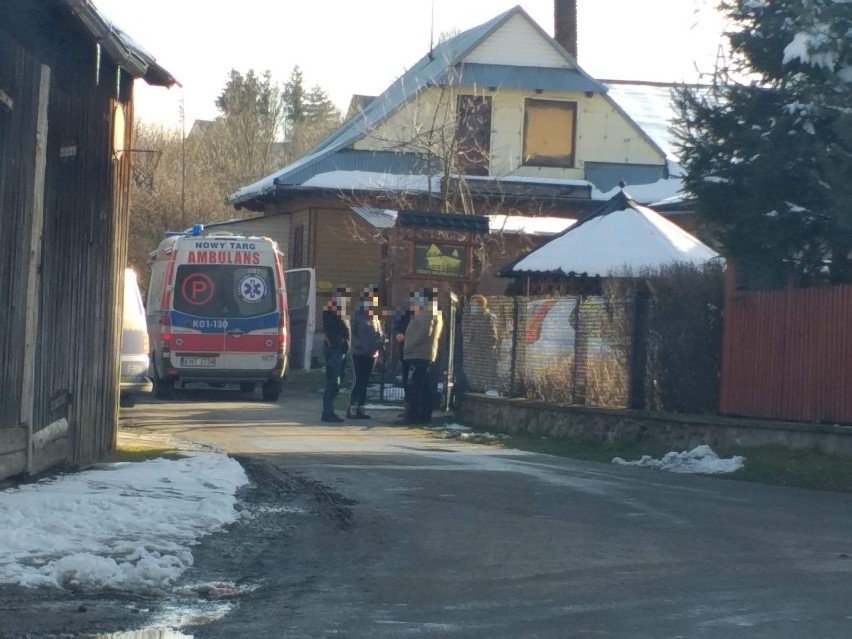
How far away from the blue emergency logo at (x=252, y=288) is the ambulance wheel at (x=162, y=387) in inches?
73.4

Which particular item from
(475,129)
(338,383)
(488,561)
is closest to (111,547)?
(488,561)

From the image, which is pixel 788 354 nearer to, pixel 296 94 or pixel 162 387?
pixel 162 387

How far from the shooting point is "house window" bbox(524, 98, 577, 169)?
37562 millimetres

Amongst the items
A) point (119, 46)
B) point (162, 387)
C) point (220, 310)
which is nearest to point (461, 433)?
point (220, 310)

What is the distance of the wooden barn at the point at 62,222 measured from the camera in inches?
374

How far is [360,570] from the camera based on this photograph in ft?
25.4

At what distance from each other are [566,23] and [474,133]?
7.31 metres

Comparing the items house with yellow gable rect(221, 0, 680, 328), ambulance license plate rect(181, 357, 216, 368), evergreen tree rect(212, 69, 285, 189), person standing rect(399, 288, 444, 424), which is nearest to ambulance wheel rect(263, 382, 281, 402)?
ambulance license plate rect(181, 357, 216, 368)

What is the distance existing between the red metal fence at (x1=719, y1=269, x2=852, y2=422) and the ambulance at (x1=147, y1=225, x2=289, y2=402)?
9368mm

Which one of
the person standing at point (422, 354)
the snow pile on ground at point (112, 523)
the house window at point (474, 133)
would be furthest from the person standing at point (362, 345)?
the house window at point (474, 133)

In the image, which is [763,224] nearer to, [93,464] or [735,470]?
[735,470]

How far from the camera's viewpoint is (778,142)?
47.3ft

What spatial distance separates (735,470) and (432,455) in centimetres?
308

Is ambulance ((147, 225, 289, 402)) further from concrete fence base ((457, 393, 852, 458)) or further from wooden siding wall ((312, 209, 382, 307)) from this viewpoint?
wooden siding wall ((312, 209, 382, 307))
